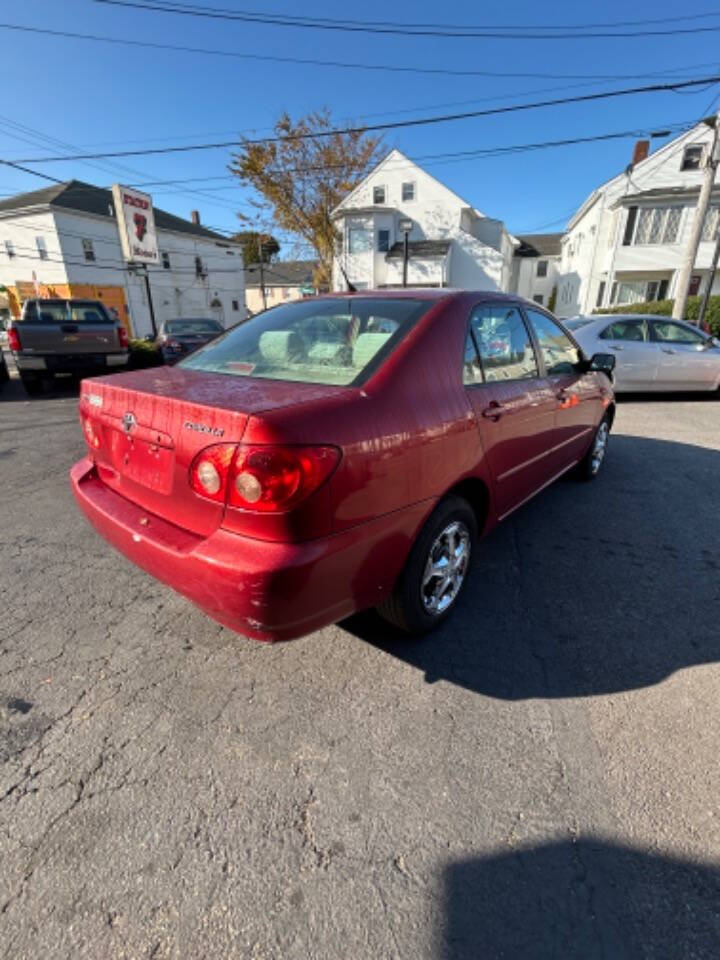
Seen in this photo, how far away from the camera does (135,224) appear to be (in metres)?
20.2

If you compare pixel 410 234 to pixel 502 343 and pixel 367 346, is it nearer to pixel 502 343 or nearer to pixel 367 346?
pixel 502 343

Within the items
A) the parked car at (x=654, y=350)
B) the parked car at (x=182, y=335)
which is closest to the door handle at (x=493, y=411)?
the parked car at (x=654, y=350)

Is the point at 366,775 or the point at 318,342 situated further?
the point at 318,342

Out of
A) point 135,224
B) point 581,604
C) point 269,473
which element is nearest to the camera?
point 269,473

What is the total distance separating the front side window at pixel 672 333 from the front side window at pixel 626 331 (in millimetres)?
195

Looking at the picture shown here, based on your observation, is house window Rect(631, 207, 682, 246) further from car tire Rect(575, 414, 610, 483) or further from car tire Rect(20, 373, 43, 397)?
car tire Rect(20, 373, 43, 397)

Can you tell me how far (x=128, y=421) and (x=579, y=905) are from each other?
2304 millimetres

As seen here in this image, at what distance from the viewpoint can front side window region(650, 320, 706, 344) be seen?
824cm

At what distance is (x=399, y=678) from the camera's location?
7.22ft

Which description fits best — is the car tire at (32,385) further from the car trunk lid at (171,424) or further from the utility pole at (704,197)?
the utility pole at (704,197)

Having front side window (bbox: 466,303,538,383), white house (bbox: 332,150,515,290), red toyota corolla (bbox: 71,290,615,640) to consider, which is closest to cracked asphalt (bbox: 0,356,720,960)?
red toyota corolla (bbox: 71,290,615,640)

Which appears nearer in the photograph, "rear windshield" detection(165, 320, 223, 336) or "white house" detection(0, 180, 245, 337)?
"rear windshield" detection(165, 320, 223, 336)

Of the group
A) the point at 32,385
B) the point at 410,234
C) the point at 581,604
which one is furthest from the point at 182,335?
the point at 410,234

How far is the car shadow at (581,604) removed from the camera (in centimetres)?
224
